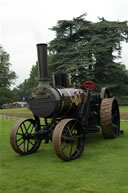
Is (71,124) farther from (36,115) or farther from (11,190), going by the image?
(11,190)

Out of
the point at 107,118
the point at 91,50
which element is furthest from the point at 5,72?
the point at 107,118

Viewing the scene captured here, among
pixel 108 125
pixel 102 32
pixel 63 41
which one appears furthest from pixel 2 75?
pixel 108 125

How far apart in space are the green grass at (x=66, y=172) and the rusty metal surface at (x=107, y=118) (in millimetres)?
897

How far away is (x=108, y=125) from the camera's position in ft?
24.5

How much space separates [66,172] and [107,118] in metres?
3.17

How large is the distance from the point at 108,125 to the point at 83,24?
66.4 ft

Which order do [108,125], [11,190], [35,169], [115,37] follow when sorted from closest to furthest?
[11,190]
[35,169]
[108,125]
[115,37]

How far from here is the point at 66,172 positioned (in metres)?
4.66

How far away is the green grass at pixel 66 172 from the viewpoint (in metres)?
3.90

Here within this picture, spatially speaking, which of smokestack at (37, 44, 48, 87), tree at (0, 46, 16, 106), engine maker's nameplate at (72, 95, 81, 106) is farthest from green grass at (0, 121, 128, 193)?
tree at (0, 46, 16, 106)

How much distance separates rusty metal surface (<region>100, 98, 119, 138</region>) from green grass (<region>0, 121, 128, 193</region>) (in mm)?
897

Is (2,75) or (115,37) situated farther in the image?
(2,75)

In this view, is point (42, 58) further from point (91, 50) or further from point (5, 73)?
point (5, 73)

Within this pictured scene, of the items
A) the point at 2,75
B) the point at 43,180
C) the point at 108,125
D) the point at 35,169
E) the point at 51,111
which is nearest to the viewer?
the point at 43,180
